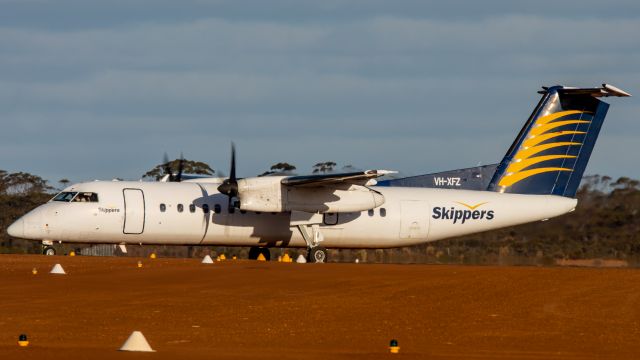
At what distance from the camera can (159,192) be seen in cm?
3328

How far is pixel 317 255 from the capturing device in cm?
3444

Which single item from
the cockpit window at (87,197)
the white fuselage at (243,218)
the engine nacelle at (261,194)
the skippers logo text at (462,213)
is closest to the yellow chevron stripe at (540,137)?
the white fuselage at (243,218)

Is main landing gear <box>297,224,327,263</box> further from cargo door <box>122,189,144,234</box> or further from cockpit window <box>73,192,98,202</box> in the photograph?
cockpit window <box>73,192,98,202</box>

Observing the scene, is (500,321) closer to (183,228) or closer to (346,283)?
(346,283)

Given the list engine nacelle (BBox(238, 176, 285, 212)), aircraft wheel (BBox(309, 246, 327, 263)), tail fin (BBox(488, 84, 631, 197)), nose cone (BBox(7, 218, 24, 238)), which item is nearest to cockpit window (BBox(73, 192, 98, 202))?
nose cone (BBox(7, 218, 24, 238))

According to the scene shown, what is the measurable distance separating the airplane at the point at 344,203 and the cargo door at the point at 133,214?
0.03 meters

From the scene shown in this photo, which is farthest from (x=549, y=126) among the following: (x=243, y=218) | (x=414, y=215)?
(x=243, y=218)

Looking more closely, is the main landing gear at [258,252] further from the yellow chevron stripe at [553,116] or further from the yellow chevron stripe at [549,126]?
the yellow chevron stripe at [553,116]

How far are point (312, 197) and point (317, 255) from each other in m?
1.80

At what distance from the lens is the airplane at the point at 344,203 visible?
1287 inches

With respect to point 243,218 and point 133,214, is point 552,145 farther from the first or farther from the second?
point 133,214

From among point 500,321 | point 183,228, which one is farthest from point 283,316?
point 183,228

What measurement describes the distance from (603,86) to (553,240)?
847 centimetres

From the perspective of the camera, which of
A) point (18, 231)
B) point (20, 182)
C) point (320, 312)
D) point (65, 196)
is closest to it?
point (320, 312)
